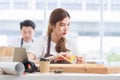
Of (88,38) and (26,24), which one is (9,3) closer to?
(88,38)

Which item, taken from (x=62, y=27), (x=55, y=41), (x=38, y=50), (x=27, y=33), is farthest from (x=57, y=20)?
(x=27, y=33)

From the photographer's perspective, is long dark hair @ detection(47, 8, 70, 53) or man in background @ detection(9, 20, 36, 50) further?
man in background @ detection(9, 20, 36, 50)

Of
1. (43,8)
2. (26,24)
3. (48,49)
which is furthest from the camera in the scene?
(43,8)

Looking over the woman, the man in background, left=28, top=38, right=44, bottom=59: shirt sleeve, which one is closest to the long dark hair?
the woman

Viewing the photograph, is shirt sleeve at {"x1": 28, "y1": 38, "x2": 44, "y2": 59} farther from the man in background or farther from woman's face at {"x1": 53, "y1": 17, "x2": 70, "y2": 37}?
the man in background

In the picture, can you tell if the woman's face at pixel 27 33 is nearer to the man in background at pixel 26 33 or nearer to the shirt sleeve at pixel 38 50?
the man in background at pixel 26 33

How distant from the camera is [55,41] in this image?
8.53ft

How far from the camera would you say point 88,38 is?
19.9 ft

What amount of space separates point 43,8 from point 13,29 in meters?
0.79

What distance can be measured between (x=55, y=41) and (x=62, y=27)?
154 millimetres

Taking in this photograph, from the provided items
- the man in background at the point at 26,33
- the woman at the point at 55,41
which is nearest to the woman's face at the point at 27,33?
the man in background at the point at 26,33

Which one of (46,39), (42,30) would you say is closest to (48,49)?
(46,39)

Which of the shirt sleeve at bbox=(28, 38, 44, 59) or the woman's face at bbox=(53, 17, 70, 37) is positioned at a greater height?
the woman's face at bbox=(53, 17, 70, 37)

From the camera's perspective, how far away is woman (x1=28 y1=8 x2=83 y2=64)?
2.52 metres
